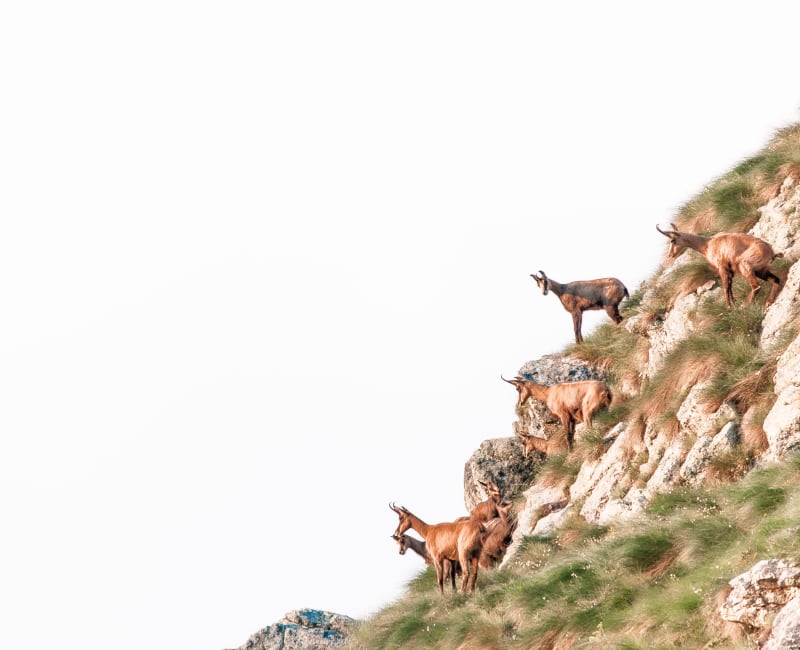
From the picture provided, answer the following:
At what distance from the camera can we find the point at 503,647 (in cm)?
1881

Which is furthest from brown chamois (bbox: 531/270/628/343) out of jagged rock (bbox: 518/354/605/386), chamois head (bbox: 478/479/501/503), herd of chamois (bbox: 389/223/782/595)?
chamois head (bbox: 478/479/501/503)

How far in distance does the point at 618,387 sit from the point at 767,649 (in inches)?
596

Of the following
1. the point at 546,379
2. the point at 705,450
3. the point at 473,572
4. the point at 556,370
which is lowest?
the point at 473,572

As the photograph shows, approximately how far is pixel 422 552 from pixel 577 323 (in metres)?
6.67

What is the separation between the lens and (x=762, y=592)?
41.4 ft

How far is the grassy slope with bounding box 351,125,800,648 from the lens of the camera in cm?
1470

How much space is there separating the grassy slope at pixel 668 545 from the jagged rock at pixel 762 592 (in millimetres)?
223

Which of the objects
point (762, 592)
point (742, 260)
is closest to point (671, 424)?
point (742, 260)

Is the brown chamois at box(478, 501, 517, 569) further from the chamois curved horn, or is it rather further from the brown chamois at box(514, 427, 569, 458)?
the chamois curved horn

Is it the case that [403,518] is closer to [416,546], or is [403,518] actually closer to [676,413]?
[416,546]

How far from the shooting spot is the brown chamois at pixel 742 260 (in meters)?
21.9

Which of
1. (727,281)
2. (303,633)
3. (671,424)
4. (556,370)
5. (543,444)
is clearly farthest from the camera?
(303,633)

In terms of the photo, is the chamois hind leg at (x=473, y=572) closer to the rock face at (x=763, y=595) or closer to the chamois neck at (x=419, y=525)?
the chamois neck at (x=419, y=525)

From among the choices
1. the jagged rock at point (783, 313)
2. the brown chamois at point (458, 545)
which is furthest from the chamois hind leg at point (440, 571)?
the jagged rock at point (783, 313)
